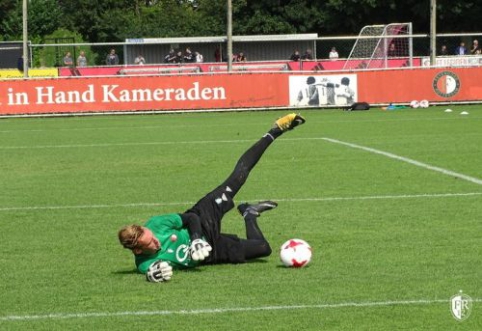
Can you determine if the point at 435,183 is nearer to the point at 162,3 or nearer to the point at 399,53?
the point at 399,53

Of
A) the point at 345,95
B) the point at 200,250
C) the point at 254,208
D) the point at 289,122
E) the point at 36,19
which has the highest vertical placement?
the point at 36,19

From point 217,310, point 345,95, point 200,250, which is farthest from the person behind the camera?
point 345,95

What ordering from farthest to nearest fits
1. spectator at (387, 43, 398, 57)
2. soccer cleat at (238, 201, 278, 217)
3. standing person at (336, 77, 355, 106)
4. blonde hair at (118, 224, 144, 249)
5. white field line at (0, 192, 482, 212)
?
1. spectator at (387, 43, 398, 57)
2. standing person at (336, 77, 355, 106)
3. white field line at (0, 192, 482, 212)
4. soccer cleat at (238, 201, 278, 217)
5. blonde hair at (118, 224, 144, 249)

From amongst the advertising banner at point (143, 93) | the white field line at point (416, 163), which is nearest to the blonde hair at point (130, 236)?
the white field line at point (416, 163)

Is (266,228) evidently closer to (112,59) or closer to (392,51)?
(392,51)

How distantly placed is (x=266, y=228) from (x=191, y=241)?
2527mm

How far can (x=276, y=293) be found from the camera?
848 centimetres

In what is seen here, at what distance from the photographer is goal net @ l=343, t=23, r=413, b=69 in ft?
130

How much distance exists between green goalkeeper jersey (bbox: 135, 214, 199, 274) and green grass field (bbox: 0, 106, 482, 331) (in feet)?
0.42

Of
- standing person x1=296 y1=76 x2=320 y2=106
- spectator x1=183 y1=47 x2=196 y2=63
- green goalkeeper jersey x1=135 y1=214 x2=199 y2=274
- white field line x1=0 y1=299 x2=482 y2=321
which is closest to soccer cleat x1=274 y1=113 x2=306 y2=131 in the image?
green goalkeeper jersey x1=135 y1=214 x2=199 y2=274

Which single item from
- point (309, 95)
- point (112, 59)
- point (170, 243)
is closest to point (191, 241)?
point (170, 243)

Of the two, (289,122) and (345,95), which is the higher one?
(289,122)

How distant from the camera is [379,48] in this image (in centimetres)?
4088

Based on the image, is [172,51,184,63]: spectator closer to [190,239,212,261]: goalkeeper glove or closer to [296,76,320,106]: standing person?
[296,76,320,106]: standing person
